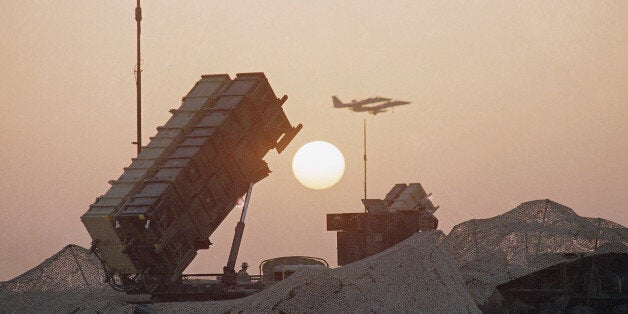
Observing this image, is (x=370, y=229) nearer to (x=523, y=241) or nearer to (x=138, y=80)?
(x=523, y=241)

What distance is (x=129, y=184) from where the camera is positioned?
2677cm

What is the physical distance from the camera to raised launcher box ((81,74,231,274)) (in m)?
26.3

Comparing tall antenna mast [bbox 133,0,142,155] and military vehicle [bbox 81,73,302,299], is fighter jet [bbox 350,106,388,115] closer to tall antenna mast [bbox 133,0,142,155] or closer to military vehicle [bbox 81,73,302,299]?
tall antenna mast [bbox 133,0,142,155]

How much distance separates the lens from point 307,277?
740 inches

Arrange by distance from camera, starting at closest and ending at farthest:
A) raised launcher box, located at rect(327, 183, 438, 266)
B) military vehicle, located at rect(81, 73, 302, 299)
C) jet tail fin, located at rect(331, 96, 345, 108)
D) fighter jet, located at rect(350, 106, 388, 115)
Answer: military vehicle, located at rect(81, 73, 302, 299), raised launcher box, located at rect(327, 183, 438, 266), fighter jet, located at rect(350, 106, 388, 115), jet tail fin, located at rect(331, 96, 345, 108)

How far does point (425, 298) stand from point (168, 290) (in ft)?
28.3

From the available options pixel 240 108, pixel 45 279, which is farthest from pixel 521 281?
pixel 45 279

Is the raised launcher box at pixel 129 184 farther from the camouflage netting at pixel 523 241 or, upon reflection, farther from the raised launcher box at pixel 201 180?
the camouflage netting at pixel 523 241

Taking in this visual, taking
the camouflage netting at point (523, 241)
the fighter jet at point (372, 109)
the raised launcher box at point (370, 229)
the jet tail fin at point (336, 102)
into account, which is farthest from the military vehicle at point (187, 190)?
the jet tail fin at point (336, 102)

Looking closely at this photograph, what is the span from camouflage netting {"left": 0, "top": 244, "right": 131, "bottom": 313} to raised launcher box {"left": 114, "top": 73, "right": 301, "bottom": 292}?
161cm

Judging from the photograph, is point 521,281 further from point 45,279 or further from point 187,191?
point 45,279

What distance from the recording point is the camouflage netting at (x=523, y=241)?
2894 centimetres

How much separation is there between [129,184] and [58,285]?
5359 millimetres

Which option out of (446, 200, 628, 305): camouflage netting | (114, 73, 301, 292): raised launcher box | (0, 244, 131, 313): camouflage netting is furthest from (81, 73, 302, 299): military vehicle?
(446, 200, 628, 305): camouflage netting
